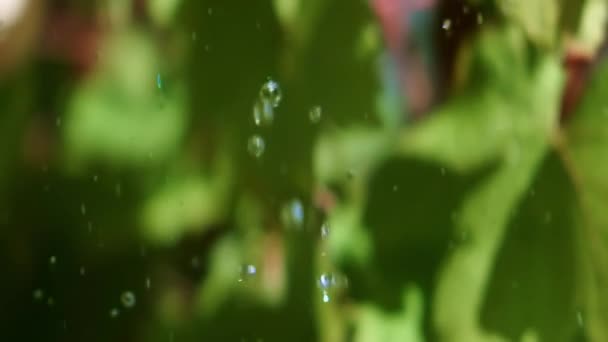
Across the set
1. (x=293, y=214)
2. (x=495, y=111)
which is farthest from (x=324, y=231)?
(x=495, y=111)

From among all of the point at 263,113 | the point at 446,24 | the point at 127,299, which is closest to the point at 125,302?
the point at 127,299

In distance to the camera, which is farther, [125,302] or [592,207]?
[592,207]

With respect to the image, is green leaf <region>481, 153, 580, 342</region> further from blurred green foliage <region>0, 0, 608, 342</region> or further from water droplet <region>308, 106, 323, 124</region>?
water droplet <region>308, 106, 323, 124</region>

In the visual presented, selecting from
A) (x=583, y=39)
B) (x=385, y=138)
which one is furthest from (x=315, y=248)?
(x=583, y=39)

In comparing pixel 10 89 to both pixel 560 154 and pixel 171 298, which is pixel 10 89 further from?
pixel 560 154

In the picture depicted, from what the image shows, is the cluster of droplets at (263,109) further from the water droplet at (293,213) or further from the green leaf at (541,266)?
the green leaf at (541,266)

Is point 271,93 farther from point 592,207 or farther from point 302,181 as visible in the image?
point 592,207

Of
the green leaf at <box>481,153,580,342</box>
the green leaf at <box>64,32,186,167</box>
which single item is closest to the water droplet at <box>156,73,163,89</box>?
the green leaf at <box>64,32,186,167</box>

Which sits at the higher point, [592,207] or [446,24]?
[446,24]
